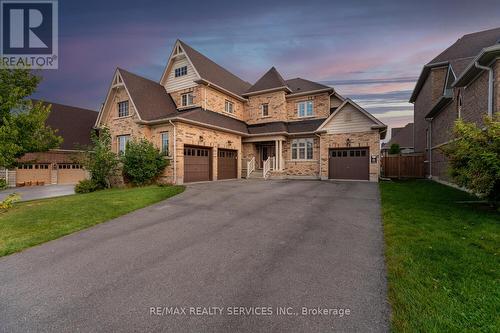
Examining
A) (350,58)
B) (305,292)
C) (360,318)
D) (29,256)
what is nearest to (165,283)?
(305,292)

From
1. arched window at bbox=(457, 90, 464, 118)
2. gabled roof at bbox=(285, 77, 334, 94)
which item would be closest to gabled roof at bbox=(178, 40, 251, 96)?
gabled roof at bbox=(285, 77, 334, 94)

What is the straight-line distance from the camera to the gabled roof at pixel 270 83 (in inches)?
823

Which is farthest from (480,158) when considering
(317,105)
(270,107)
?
(270,107)

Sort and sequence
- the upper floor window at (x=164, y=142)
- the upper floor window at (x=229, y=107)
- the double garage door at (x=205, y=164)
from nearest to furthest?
the upper floor window at (x=164, y=142) < the double garage door at (x=205, y=164) < the upper floor window at (x=229, y=107)

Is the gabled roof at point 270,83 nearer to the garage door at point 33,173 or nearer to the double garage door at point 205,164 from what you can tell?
the double garage door at point 205,164

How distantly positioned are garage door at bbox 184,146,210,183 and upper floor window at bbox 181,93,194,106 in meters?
4.64

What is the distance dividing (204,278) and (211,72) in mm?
19555

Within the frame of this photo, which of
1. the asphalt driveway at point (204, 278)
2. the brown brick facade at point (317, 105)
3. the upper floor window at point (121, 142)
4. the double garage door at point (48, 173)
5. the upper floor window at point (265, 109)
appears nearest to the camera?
the asphalt driveway at point (204, 278)

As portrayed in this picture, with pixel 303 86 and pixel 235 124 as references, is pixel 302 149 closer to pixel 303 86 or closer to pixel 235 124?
pixel 235 124

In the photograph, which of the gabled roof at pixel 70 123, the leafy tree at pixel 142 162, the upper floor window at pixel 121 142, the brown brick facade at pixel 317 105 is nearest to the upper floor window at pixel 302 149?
the brown brick facade at pixel 317 105

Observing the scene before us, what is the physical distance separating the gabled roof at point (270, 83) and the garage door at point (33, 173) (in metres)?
22.4

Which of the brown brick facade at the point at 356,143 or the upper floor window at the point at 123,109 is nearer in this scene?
the brown brick facade at the point at 356,143

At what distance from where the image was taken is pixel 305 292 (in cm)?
318

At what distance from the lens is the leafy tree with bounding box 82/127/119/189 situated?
15.5m
